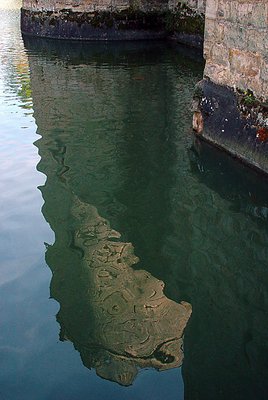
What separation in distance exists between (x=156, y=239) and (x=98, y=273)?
0.72 meters

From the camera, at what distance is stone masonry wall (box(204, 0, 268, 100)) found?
5508mm

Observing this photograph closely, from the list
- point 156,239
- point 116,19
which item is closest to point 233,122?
point 156,239

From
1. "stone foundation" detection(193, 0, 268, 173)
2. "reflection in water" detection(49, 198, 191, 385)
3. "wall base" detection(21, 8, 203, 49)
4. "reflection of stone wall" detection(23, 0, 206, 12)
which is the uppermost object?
"stone foundation" detection(193, 0, 268, 173)

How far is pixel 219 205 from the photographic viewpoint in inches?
205

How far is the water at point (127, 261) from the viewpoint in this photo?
2.96 metres

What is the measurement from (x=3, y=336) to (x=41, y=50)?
13.3 metres

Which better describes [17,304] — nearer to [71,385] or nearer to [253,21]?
[71,385]

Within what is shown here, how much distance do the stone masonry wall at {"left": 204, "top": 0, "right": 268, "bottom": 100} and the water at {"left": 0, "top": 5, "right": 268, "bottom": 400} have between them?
0.86 metres

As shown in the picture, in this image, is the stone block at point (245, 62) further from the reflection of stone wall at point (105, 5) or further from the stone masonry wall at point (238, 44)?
the reflection of stone wall at point (105, 5)

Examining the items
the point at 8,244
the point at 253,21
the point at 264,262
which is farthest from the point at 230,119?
the point at 8,244

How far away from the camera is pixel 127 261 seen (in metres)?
4.16

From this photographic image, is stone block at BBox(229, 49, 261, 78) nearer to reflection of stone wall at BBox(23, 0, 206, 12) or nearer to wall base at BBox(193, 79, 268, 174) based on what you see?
wall base at BBox(193, 79, 268, 174)

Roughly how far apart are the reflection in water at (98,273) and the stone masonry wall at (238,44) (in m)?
1.54

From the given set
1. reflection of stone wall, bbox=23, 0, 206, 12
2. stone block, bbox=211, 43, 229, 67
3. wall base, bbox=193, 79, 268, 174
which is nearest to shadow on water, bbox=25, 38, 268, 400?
wall base, bbox=193, 79, 268, 174
